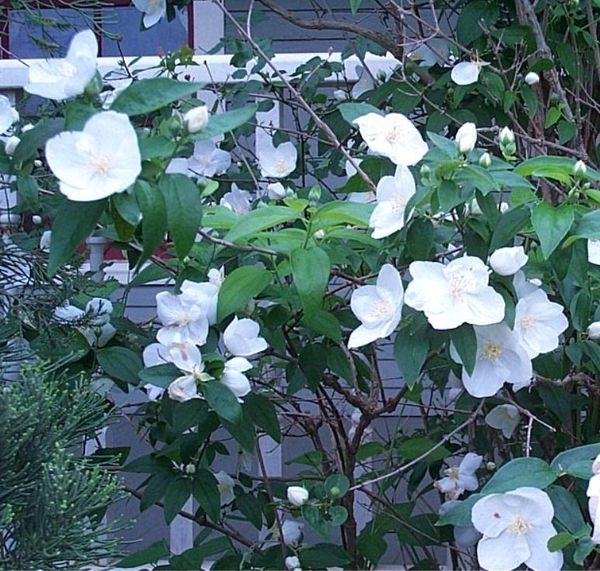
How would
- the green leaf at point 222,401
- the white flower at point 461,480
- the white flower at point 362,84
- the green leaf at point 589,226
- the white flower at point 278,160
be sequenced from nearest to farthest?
the green leaf at point 589,226, the green leaf at point 222,401, the white flower at point 461,480, the white flower at point 278,160, the white flower at point 362,84

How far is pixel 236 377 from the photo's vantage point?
4.40ft

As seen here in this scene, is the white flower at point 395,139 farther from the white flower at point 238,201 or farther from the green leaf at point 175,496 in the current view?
the green leaf at point 175,496

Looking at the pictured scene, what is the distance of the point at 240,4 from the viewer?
367 cm

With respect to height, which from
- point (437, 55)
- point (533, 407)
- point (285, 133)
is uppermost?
point (437, 55)

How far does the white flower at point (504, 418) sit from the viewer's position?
1.63 m

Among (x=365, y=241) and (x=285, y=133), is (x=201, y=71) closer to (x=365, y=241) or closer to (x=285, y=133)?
(x=285, y=133)

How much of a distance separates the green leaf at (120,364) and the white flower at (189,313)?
Result: 0.76 feet

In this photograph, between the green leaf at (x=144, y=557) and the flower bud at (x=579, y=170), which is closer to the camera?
the flower bud at (x=579, y=170)

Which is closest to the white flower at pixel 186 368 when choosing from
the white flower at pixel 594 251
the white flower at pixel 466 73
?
the white flower at pixel 594 251

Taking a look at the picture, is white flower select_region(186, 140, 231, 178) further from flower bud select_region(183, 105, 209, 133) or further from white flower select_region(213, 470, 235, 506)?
flower bud select_region(183, 105, 209, 133)

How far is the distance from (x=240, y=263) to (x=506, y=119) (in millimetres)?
975

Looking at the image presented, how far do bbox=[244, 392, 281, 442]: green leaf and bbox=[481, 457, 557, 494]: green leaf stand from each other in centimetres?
45

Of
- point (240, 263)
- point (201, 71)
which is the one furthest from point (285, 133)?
point (240, 263)

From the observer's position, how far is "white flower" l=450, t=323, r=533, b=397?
1224mm
